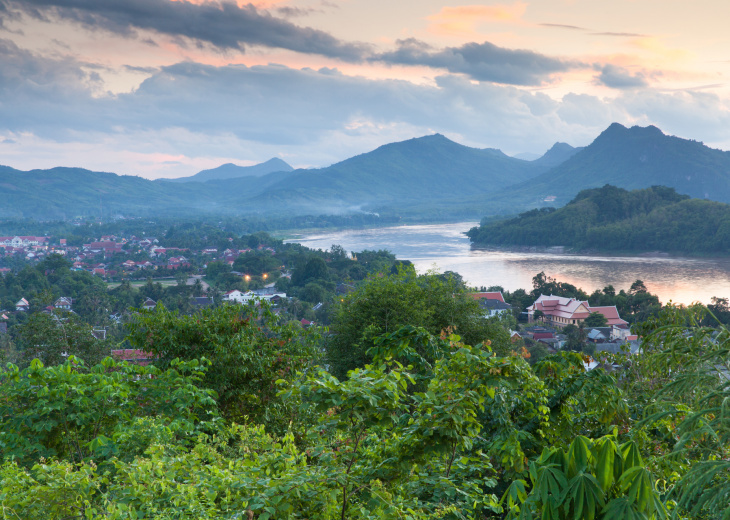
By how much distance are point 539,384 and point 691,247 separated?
7833 cm

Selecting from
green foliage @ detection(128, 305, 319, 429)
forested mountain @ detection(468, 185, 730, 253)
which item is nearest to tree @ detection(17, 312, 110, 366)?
green foliage @ detection(128, 305, 319, 429)

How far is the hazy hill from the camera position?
6518 inches

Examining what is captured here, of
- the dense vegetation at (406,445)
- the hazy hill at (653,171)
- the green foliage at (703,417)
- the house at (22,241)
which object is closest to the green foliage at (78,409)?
the dense vegetation at (406,445)

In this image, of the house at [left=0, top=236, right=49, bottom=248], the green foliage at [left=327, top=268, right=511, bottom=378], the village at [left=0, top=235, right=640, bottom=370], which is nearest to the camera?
the green foliage at [left=327, top=268, right=511, bottom=378]

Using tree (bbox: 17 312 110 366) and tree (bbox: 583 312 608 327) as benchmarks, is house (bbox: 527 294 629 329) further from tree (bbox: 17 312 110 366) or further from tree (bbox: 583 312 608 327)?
tree (bbox: 17 312 110 366)

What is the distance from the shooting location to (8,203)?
199 meters

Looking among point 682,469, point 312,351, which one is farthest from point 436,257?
point 682,469

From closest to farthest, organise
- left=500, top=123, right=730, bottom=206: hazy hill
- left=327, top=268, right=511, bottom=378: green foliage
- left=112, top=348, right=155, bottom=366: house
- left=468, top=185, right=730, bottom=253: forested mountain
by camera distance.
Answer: left=112, top=348, right=155, bottom=366: house → left=327, top=268, right=511, bottom=378: green foliage → left=468, top=185, right=730, bottom=253: forested mountain → left=500, top=123, right=730, bottom=206: hazy hill

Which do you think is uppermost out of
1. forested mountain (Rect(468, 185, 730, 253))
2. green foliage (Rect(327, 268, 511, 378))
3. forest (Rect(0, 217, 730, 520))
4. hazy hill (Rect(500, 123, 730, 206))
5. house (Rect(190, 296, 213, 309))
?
hazy hill (Rect(500, 123, 730, 206))

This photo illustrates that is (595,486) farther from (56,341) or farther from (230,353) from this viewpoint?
(56,341)

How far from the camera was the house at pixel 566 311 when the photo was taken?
35.5m

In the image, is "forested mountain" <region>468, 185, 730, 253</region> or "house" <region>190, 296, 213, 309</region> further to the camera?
"forested mountain" <region>468, 185, 730, 253</region>

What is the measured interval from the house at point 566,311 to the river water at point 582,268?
423 centimetres

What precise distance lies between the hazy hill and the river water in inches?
4025
